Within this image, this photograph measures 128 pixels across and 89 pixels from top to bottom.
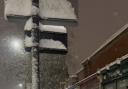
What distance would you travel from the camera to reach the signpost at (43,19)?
462 cm

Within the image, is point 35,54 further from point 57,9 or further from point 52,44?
point 57,9

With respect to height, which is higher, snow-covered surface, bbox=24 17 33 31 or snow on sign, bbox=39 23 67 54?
snow-covered surface, bbox=24 17 33 31

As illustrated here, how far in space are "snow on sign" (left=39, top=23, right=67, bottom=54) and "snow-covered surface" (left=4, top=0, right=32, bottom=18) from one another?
0.90 feet

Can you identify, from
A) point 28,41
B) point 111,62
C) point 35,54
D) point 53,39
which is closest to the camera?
point 35,54

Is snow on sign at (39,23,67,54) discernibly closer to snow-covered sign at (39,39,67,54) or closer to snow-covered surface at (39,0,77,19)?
snow-covered sign at (39,39,67,54)

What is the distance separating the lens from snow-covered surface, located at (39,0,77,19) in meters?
4.64

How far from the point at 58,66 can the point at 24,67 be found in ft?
12.5

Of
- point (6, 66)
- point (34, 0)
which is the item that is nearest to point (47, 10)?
point (34, 0)

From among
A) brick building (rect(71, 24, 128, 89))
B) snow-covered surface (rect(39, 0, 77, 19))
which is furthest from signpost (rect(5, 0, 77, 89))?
brick building (rect(71, 24, 128, 89))

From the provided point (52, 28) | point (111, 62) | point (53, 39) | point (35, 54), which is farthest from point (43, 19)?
point (111, 62)

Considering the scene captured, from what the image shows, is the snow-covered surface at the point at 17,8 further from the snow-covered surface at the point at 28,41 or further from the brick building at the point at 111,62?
the brick building at the point at 111,62

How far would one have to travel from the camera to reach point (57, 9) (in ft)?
15.3

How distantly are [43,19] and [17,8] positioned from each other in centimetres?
37

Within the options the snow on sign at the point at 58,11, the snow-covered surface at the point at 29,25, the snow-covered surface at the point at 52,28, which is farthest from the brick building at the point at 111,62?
the snow-covered surface at the point at 29,25
